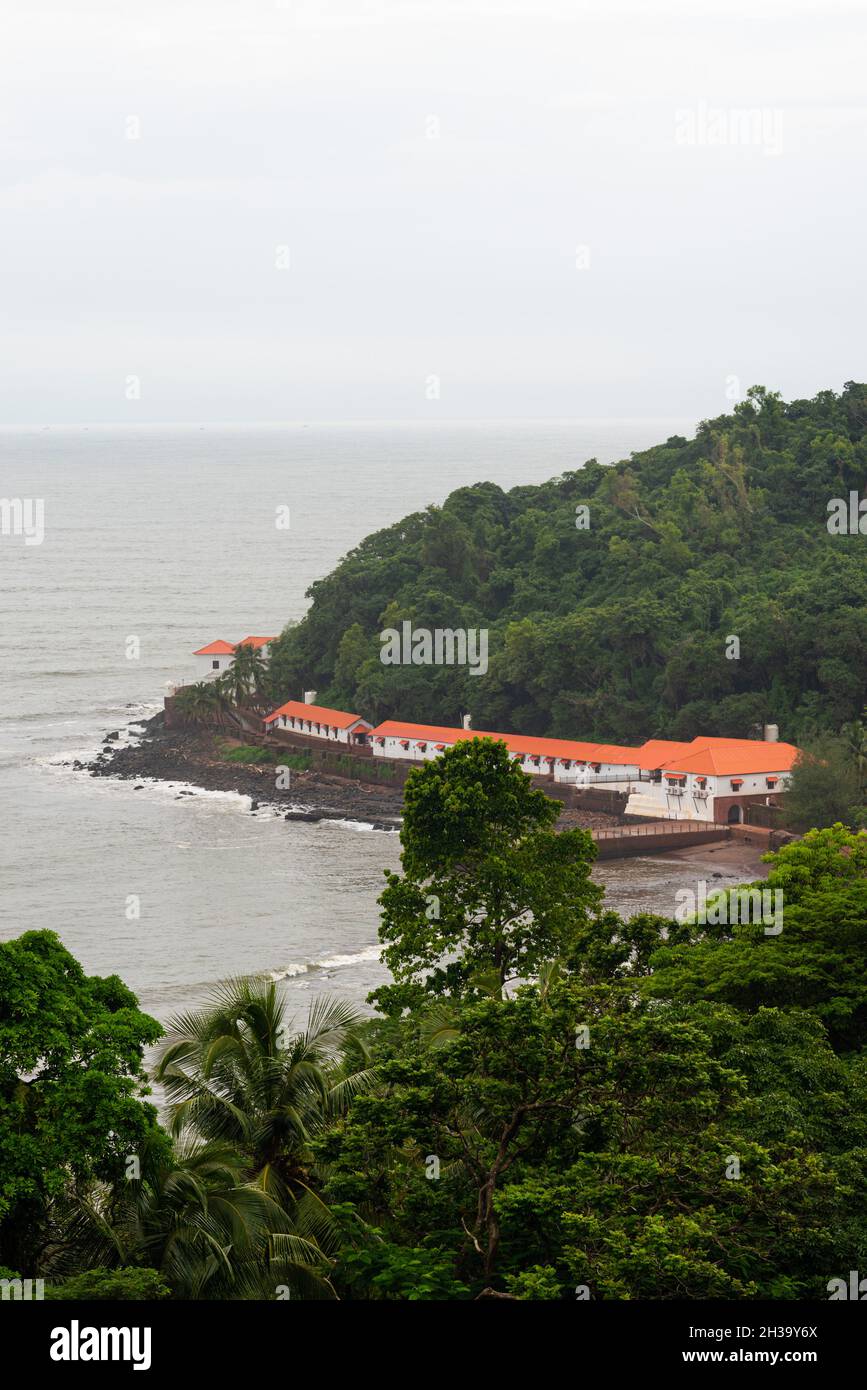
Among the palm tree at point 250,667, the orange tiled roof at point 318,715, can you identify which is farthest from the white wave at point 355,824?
the palm tree at point 250,667

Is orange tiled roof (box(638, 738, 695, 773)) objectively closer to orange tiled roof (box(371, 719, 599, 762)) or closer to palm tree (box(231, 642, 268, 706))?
orange tiled roof (box(371, 719, 599, 762))

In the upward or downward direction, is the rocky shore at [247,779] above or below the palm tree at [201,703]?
below

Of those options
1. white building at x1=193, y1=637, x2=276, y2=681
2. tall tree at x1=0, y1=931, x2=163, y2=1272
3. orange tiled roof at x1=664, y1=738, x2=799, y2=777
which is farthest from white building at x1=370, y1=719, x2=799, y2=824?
tall tree at x1=0, y1=931, x2=163, y2=1272

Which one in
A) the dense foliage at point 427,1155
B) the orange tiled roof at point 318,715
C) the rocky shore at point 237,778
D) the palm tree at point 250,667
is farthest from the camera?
the palm tree at point 250,667

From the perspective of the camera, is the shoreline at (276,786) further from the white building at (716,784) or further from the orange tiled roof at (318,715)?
the orange tiled roof at (318,715)

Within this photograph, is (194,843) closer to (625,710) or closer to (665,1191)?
(625,710)
